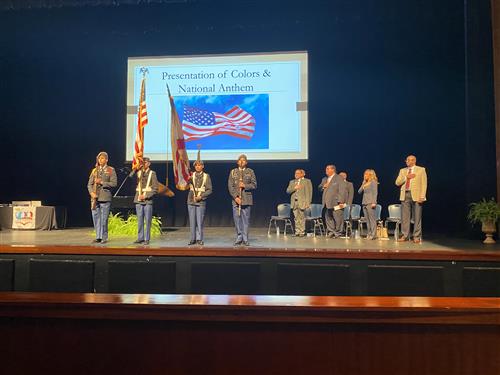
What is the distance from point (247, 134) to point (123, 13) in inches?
160

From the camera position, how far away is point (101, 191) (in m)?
5.88

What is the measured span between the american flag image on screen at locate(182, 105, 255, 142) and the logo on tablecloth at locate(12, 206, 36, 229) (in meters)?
3.73

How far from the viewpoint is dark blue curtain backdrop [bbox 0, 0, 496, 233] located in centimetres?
836

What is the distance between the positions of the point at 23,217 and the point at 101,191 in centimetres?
371

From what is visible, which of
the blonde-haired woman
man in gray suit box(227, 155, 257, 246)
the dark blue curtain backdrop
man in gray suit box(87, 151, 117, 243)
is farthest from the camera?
the dark blue curtain backdrop

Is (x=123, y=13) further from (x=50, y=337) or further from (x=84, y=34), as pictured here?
(x=50, y=337)

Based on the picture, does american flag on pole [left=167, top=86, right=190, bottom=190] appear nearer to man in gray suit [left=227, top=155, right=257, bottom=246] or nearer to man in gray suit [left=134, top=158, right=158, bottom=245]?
man in gray suit [left=134, top=158, right=158, bottom=245]

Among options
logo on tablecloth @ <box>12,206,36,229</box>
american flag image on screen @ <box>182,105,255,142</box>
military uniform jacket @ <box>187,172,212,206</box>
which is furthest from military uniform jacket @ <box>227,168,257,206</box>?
logo on tablecloth @ <box>12,206,36,229</box>

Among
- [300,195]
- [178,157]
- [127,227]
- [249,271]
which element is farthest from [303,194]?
[249,271]

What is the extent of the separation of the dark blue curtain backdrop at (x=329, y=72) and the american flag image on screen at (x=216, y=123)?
38.6 inches

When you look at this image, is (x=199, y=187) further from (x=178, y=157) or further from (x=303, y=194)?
(x=303, y=194)

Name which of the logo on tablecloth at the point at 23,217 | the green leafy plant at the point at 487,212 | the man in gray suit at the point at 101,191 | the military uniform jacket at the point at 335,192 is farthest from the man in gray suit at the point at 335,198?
the logo on tablecloth at the point at 23,217

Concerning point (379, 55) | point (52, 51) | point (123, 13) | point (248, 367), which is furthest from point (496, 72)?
point (52, 51)

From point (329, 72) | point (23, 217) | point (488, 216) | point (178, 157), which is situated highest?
point (329, 72)
